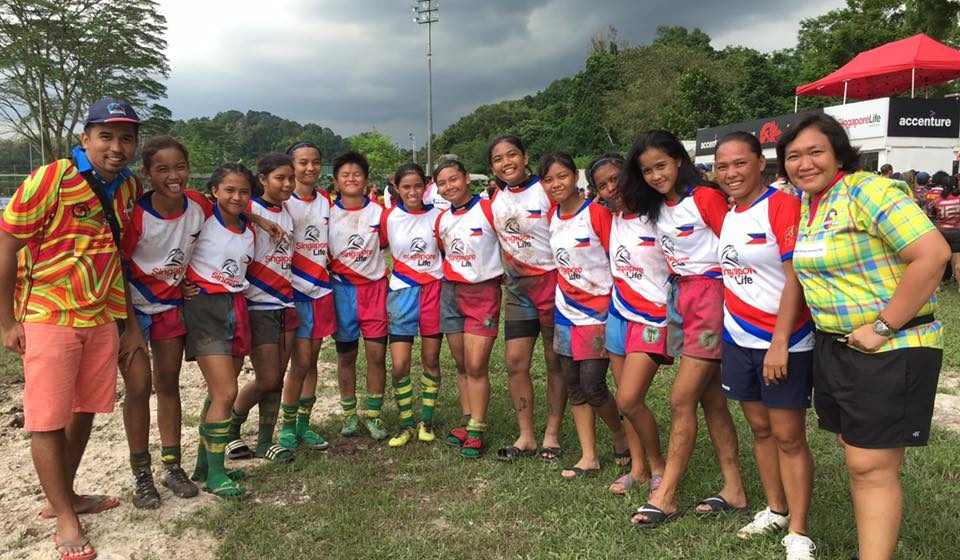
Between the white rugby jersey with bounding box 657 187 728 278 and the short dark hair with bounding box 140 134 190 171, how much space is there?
2.78 meters

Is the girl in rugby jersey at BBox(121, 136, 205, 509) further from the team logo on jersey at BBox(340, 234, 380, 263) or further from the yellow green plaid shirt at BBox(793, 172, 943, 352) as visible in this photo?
the yellow green plaid shirt at BBox(793, 172, 943, 352)

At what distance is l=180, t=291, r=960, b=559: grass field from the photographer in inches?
127

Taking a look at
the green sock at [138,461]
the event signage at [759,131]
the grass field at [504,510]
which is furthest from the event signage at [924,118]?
the green sock at [138,461]

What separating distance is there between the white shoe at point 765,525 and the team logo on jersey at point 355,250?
9.90 ft

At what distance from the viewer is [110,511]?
3.77m

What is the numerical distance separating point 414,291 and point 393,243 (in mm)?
390

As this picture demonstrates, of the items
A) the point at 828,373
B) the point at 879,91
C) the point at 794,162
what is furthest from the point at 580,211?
the point at 879,91

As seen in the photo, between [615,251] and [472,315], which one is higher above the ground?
[615,251]

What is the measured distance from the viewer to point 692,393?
336 centimetres

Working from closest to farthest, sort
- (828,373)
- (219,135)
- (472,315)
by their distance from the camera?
(828,373)
(472,315)
(219,135)

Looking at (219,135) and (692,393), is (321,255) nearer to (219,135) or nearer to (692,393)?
(692,393)

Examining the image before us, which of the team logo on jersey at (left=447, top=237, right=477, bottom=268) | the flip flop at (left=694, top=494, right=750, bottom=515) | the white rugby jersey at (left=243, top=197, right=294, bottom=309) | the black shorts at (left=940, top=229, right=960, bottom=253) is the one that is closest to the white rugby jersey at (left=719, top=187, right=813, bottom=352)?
the black shorts at (left=940, top=229, right=960, bottom=253)

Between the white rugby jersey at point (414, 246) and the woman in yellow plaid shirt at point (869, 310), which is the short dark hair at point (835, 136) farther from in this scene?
the white rugby jersey at point (414, 246)

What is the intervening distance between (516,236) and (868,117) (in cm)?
1868
